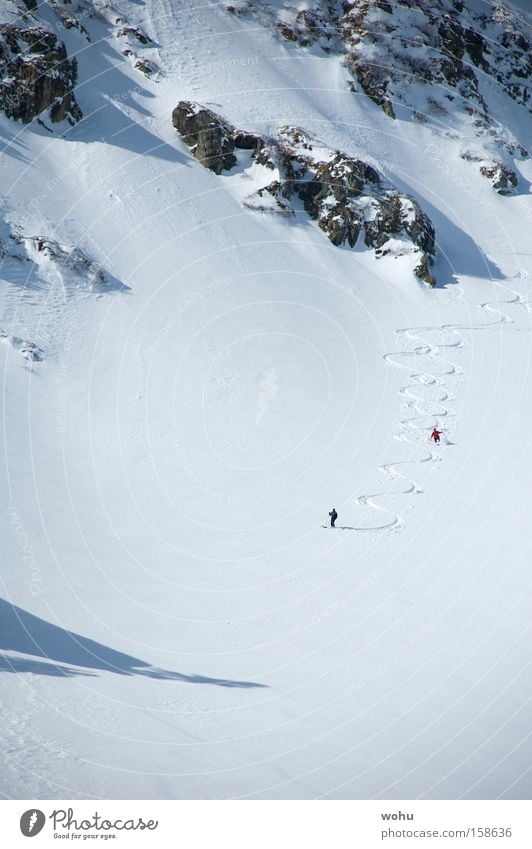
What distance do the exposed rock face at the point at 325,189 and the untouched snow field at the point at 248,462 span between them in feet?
4.84

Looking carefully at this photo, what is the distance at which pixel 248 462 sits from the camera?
41.7 meters

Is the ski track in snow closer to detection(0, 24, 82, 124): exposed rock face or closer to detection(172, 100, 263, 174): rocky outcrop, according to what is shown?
detection(172, 100, 263, 174): rocky outcrop

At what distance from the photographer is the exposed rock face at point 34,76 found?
59.1m

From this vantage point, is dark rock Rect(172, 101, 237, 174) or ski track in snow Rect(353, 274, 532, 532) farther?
dark rock Rect(172, 101, 237, 174)

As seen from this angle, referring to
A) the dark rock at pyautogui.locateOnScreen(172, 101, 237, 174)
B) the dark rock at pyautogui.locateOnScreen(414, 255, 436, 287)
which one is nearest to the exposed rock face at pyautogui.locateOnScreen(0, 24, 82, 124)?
the dark rock at pyautogui.locateOnScreen(172, 101, 237, 174)

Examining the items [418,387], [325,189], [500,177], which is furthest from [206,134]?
[418,387]

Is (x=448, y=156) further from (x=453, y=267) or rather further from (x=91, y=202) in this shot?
(x=91, y=202)

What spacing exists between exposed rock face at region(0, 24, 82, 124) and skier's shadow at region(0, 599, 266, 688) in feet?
147

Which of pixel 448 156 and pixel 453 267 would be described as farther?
pixel 448 156

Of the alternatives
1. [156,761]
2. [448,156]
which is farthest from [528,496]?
[448,156]

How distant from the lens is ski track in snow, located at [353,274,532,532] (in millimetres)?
39438

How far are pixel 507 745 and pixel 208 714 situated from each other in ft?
26.7

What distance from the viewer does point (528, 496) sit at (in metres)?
38.4

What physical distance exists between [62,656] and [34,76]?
48.8 metres
